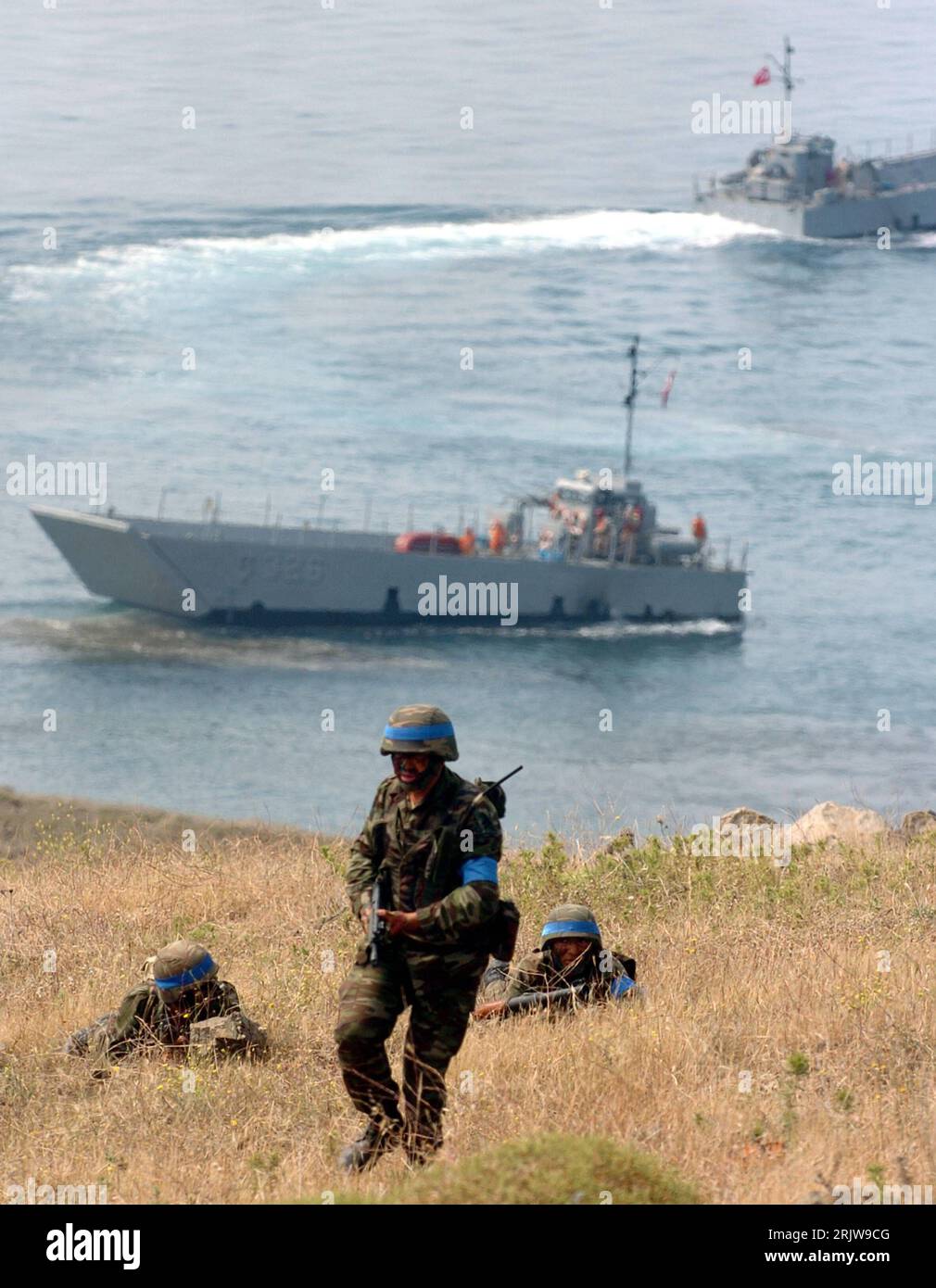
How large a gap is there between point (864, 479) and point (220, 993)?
89.1 metres

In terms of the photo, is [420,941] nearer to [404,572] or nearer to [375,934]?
[375,934]

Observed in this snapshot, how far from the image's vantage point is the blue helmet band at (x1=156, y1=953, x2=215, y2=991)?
1023 centimetres

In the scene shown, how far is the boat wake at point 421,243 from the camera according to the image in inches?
4729

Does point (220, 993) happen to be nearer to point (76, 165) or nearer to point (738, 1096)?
point (738, 1096)

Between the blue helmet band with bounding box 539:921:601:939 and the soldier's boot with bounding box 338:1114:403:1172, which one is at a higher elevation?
the blue helmet band with bounding box 539:921:601:939

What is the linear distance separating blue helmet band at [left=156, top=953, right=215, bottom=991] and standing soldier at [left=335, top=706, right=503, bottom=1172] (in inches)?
94.8

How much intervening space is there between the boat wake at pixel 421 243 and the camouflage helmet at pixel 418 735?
11486 centimetres

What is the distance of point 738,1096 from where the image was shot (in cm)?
862

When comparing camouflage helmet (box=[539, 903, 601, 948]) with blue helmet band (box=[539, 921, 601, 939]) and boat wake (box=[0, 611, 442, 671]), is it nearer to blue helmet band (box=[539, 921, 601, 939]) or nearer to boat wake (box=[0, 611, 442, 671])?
blue helmet band (box=[539, 921, 601, 939])

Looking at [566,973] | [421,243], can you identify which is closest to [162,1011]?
[566,973]

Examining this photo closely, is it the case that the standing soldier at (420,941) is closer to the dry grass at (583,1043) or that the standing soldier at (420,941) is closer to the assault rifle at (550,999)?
the dry grass at (583,1043)

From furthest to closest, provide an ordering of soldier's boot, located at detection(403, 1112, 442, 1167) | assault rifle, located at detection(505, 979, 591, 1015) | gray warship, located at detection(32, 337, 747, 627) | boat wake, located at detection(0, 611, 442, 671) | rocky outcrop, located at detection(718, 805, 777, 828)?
boat wake, located at detection(0, 611, 442, 671) < gray warship, located at detection(32, 337, 747, 627) < rocky outcrop, located at detection(718, 805, 777, 828) < assault rifle, located at detection(505, 979, 591, 1015) < soldier's boot, located at detection(403, 1112, 442, 1167)

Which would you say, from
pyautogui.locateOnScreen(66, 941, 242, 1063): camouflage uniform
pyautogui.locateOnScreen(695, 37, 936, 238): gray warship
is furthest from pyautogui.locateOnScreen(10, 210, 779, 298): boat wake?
pyautogui.locateOnScreen(66, 941, 242, 1063): camouflage uniform

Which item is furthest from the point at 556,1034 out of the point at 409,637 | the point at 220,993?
the point at 409,637
